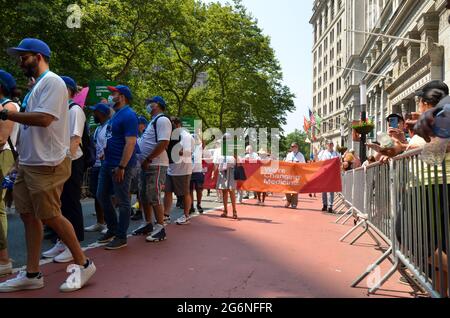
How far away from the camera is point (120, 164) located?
5707 mm

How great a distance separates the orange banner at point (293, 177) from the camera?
45.0ft

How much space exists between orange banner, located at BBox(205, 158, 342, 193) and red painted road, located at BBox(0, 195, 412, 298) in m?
5.43

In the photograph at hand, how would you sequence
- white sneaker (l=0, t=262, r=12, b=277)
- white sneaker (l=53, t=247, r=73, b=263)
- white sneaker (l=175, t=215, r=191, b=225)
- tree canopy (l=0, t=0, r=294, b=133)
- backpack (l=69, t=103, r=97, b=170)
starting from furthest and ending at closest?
tree canopy (l=0, t=0, r=294, b=133) < white sneaker (l=175, t=215, r=191, b=225) < backpack (l=69, t=103, r=97, b=170) < white sneaker (l=53, t=247, r=73, b=263) < white sneaker (l=0, t=262, r=12, b=277)

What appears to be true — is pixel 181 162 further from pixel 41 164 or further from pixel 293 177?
pixel 293 177

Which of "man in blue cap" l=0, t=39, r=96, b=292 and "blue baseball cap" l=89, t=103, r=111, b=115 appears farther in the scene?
"blue baseball cap" l=89, t=103, r=111, b=115

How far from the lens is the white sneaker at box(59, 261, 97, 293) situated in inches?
157

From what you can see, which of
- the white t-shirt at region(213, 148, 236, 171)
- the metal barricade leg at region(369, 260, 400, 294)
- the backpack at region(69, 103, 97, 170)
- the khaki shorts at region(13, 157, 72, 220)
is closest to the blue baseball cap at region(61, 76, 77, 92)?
the backpack at region(69, 103, 97, 170)

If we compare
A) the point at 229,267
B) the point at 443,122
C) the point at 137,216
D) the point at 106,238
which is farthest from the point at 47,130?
the point at 137,216

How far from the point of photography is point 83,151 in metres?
6.26

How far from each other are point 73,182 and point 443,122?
4.90 m

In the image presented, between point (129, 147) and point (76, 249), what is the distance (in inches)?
76.4

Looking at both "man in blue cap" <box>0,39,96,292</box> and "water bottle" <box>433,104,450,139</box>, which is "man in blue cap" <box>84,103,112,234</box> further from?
"water bottle" <box>433,104,450,139</box>

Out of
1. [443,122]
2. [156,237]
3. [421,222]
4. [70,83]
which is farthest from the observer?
[156,237]

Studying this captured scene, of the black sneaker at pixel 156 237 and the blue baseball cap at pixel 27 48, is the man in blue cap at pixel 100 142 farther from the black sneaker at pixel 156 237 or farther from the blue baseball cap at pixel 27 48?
the blue baseball cap at pixel 27 48
